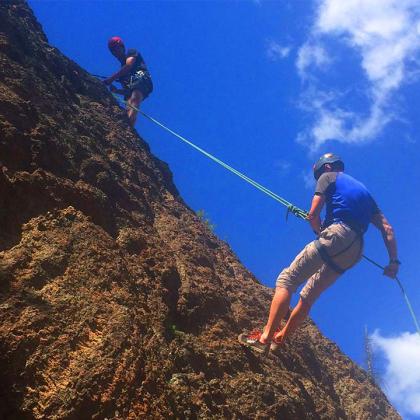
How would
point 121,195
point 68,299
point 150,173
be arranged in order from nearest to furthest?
point 68,299
point 121,195
point 150,173

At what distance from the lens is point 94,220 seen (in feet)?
16.2

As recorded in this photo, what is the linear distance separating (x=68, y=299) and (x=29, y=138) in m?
2.14

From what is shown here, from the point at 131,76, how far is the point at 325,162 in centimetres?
571

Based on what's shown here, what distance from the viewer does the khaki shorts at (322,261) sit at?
5.89 m

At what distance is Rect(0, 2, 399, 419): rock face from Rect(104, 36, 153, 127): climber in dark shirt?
A: 2.75 meters

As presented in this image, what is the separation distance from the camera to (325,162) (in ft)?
22.2

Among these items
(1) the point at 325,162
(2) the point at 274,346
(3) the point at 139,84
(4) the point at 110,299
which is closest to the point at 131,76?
(3) the point at 139,84

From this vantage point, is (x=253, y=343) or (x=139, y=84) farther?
(x=139, y=84)

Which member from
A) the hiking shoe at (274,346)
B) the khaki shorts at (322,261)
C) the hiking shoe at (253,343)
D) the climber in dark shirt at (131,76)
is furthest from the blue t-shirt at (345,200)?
the climber in dark shirt at (131,76)

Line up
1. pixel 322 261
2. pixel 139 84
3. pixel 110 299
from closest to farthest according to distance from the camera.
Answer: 1. pixel 110 299
2. pixel 322 261
3. pixel 139 84

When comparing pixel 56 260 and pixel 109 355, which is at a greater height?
pixel 56 260

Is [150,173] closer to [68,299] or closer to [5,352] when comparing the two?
[68,299]

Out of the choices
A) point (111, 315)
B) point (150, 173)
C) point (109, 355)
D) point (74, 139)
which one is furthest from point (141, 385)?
point (150, 173)

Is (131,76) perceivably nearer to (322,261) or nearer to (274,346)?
(322,261)
